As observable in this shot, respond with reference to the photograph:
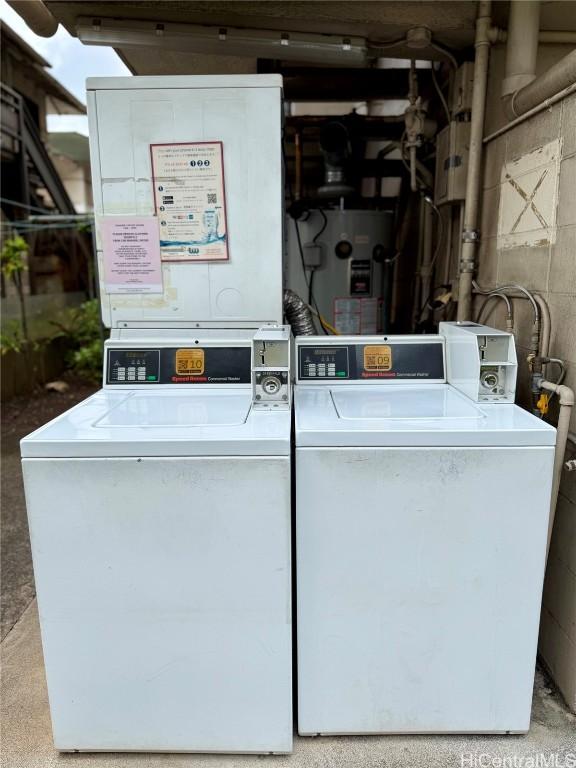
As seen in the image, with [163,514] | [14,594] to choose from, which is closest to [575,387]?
[163,514]

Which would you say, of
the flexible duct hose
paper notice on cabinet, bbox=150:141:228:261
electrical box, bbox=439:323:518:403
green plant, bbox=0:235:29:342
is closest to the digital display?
electrical box, bbox=439:323:518:403

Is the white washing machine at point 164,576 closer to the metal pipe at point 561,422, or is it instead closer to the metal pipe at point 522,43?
the metal pipe at point 561,422

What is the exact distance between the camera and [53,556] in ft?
4.40

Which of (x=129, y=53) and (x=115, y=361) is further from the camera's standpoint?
(x=129, y=53)

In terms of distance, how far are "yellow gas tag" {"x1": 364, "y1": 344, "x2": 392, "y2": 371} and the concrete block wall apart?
484 millimetres

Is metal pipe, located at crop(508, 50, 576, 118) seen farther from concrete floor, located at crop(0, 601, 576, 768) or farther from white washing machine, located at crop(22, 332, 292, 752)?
concrete floor, located at crop(0, 601, 576, 768)

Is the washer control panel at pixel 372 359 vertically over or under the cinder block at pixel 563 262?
under

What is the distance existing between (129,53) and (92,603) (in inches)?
102

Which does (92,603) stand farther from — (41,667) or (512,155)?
(512,155)

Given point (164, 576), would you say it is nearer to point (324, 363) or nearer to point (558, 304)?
point (324, 363)

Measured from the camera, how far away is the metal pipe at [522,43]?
1933 mm

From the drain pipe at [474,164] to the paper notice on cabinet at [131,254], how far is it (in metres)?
1.29

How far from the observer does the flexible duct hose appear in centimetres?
214

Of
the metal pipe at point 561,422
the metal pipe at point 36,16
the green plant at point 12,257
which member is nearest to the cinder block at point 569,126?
the metal pipe at point 561,422
